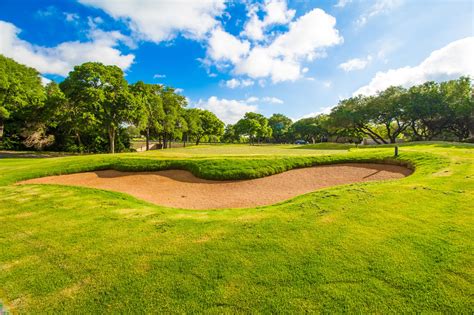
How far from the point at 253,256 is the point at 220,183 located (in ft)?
26.5

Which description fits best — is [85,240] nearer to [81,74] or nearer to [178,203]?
[178,203]

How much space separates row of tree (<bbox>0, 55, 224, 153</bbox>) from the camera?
26.8m

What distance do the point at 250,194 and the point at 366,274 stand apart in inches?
268

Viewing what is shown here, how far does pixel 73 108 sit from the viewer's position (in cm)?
2872

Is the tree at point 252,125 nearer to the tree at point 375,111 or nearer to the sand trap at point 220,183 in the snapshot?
the tree at point 375,111

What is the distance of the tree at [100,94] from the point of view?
2752 cm

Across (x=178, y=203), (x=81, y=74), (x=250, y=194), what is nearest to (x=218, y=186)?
(x=250, y=194)

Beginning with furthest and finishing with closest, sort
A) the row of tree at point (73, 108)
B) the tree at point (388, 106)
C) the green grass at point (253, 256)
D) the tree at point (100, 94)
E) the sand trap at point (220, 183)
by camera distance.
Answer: the tree at point (388, 106) → the tree at point (100, 94) → the row of tree at point (73, 108) → the sand trap at point (220, 183) → the green grass at point (253, 256)

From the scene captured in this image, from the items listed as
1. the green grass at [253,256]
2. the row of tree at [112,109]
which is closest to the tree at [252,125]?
the row of tree at [112,109]

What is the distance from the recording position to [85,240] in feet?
15.8

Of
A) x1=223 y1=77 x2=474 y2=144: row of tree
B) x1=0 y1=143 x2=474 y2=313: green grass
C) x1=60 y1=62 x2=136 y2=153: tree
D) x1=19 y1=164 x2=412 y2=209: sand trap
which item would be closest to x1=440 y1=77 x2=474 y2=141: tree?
x1=223 y1=77 x2=474 y2=144: row of tree

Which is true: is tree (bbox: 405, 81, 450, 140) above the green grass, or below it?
above

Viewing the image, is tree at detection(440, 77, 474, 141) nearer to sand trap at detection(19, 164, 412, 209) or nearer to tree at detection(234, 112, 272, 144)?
sand trap at detection(19, 164, 412, 209)

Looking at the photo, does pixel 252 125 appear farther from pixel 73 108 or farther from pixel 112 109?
pixel 73 108
